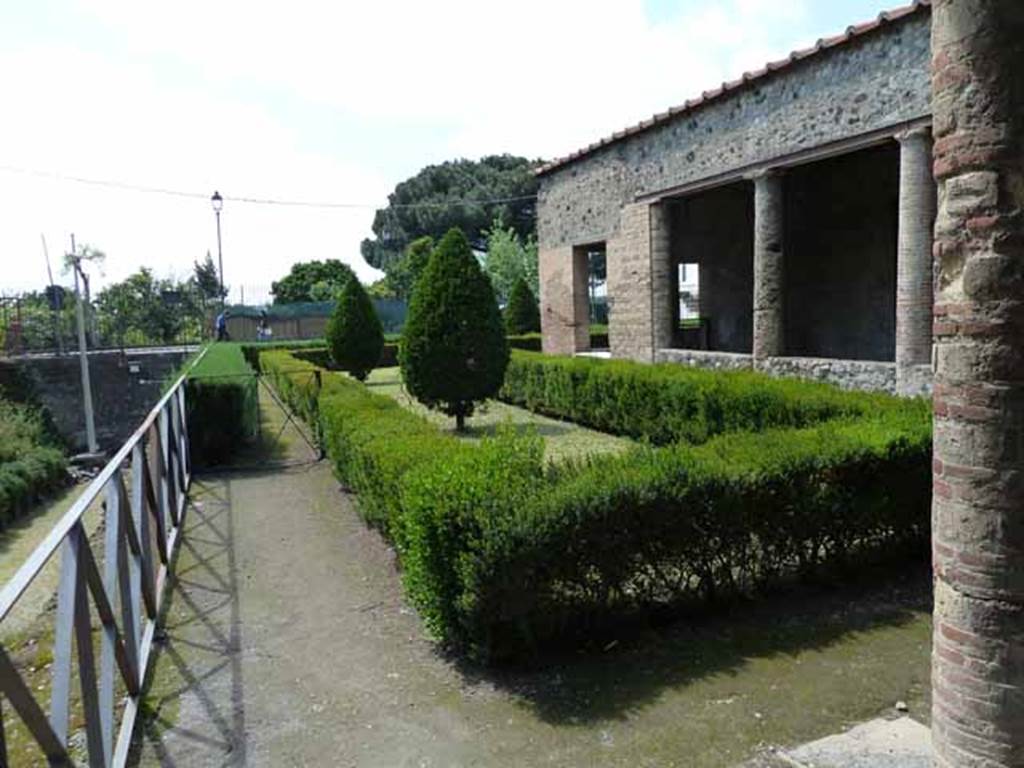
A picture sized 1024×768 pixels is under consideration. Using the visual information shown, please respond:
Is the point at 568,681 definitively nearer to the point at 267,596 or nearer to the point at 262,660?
the point at 262,660

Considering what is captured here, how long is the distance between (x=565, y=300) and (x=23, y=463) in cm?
1159

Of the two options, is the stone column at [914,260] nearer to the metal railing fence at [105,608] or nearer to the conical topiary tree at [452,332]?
the conical topiary tree at [452,332]

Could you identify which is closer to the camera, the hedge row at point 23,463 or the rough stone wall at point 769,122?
the rough stone wall at point 769,122

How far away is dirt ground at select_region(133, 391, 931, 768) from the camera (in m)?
3.42

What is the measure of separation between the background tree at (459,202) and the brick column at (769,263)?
42.0 meters

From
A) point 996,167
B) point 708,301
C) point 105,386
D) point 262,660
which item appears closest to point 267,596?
point 262,660

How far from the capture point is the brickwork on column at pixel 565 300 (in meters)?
16.7

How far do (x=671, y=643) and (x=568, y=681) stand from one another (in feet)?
2.44

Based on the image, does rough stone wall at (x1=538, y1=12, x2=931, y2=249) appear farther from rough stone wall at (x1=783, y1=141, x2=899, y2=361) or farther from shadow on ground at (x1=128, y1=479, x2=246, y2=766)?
shadow on ground at (x1=128, y1=479, x2=246, y2=766)

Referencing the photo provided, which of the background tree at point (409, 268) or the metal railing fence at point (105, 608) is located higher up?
the background tree at point (409, 268)

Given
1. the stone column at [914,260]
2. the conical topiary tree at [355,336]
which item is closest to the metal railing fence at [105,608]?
the stone column at [914,260]

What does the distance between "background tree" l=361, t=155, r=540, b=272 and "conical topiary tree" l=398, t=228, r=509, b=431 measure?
42.0 meters

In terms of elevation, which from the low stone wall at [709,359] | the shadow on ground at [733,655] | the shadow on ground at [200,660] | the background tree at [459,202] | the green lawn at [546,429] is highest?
the background tree at [459,202]

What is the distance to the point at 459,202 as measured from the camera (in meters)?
55.2
